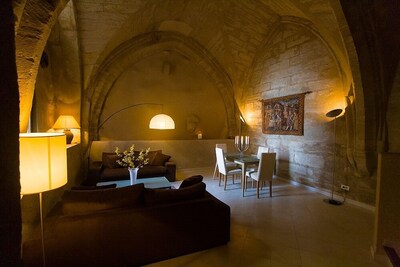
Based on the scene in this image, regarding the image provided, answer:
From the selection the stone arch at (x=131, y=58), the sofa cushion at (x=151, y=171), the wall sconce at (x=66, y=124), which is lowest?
the sofa cushion at (x=151, y=171)

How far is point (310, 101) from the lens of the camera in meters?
4.44

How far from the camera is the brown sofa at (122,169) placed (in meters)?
4.36

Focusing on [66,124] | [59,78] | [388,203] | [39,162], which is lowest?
[388,203]

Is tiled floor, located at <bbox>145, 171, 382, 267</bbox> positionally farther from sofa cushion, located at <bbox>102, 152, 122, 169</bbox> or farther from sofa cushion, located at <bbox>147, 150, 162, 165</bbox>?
sofa cushion, located at <bbox>102, 152, 122, 169</bbox>

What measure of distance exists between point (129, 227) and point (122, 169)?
116 inches

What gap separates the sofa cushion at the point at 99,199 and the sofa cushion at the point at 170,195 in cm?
10

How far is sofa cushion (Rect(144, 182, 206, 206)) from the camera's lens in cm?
212

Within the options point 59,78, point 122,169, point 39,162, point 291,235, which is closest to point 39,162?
point 39,162

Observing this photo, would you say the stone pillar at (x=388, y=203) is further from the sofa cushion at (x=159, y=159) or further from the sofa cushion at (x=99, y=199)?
the sofa cushion at (x=159, y=159)

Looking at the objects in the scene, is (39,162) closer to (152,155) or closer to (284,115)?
(152,155)

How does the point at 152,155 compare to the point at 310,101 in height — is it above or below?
below

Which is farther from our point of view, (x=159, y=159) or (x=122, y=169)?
(x=159, y=159)

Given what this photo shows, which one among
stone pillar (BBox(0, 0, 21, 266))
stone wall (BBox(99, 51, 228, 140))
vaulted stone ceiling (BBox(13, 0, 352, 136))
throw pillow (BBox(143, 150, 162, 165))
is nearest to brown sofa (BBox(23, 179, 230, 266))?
vaulted stone ceiling (BBox(13, 0, 352, 136))

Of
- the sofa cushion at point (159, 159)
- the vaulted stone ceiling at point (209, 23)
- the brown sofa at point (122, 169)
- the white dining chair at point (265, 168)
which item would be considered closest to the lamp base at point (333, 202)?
the white dining chair at point (265, 168)
